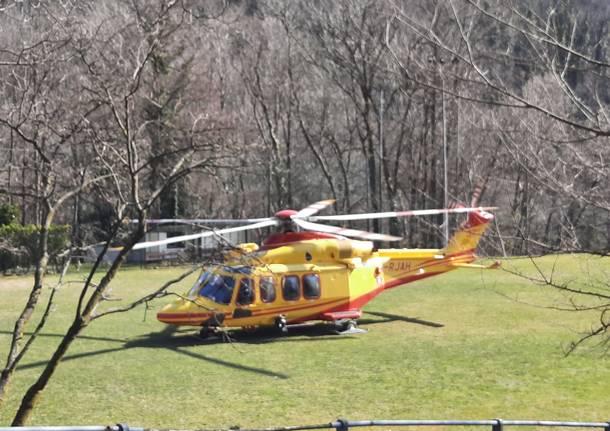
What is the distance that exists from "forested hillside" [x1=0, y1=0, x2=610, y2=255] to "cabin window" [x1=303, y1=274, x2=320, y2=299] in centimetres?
327

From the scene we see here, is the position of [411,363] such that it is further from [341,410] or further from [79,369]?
[79,369]

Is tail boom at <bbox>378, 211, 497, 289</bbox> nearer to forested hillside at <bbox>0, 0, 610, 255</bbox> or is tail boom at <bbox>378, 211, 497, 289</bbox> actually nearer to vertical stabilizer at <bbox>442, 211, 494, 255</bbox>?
vertical stabilizer at <bbox>442, 211, 494, 255</bbox>

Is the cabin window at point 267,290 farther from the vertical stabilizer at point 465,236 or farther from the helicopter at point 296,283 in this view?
the vertical stabilizer at point 465,236

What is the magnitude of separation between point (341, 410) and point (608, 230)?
537 centimetres

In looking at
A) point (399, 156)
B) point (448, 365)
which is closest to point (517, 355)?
point (448, 365)

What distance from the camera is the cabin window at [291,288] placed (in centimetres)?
1830

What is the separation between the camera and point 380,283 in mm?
19984

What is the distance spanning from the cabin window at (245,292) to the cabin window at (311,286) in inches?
49.9

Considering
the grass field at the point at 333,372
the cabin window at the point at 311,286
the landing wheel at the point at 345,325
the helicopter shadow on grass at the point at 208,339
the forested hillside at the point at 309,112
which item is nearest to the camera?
the forested hillside at the point at 309,112

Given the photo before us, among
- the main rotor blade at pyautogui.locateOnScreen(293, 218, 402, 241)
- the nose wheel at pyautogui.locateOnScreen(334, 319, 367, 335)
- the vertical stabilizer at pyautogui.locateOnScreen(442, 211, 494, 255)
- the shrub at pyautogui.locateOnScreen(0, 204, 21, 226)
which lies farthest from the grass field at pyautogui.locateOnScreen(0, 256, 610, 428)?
the shrub at pyautogui.locateOnScreen(0, 204, 21, 226)

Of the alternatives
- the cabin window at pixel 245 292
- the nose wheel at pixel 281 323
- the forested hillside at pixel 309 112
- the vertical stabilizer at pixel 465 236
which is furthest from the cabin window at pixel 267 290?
the vertical stabilizer at pixel 465 236

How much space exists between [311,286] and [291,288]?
1.59 feet

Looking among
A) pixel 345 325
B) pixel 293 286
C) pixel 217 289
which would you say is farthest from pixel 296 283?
pixel 217 289

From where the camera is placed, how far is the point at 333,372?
14.9 meters
